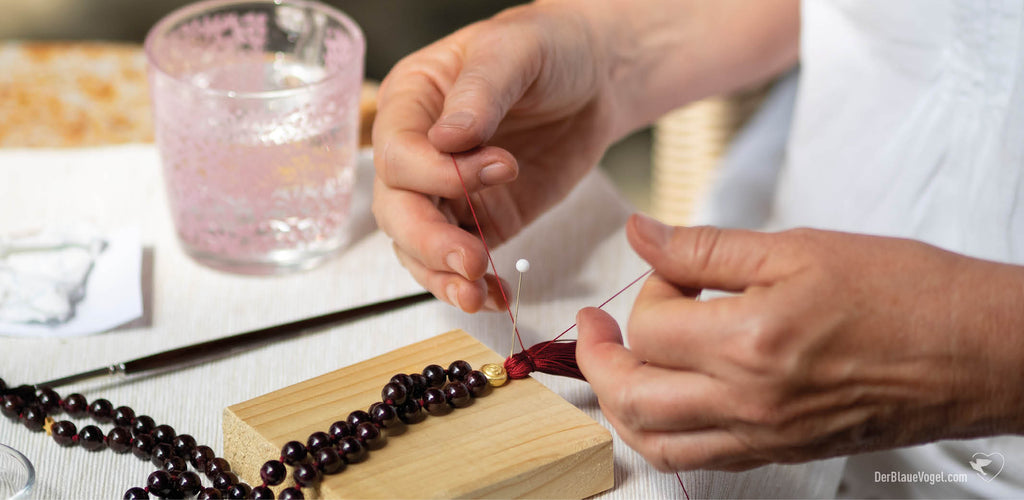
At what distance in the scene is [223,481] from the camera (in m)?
0.55

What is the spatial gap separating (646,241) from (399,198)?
9.8 inches

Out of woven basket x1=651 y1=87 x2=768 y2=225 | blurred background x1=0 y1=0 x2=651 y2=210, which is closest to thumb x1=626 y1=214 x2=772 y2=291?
woven basket x1=651 y1=87 x2=768 y2=225

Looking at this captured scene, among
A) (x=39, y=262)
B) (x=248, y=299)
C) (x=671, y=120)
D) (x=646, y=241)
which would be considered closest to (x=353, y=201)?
(x=248, y=299)

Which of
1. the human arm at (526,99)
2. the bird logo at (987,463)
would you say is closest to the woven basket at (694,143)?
the human arm at (526,99)

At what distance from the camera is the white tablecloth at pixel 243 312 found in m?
0.61

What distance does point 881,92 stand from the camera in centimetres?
86

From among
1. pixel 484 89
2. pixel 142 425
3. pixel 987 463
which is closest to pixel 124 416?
pixel 142 425

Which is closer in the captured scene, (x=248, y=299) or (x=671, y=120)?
(x=248, y=299)

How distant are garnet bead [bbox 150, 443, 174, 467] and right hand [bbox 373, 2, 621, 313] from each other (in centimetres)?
22

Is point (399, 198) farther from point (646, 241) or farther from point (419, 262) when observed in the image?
point (646, 241)

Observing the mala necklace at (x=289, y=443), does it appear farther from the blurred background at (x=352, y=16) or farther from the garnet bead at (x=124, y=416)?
the blurred background at (x=352, y=16)

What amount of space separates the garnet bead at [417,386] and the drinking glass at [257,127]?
0.25 meters

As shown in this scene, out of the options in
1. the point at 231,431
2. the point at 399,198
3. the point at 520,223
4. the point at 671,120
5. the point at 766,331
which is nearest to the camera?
the point at 766,331

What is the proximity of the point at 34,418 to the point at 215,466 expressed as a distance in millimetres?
147
